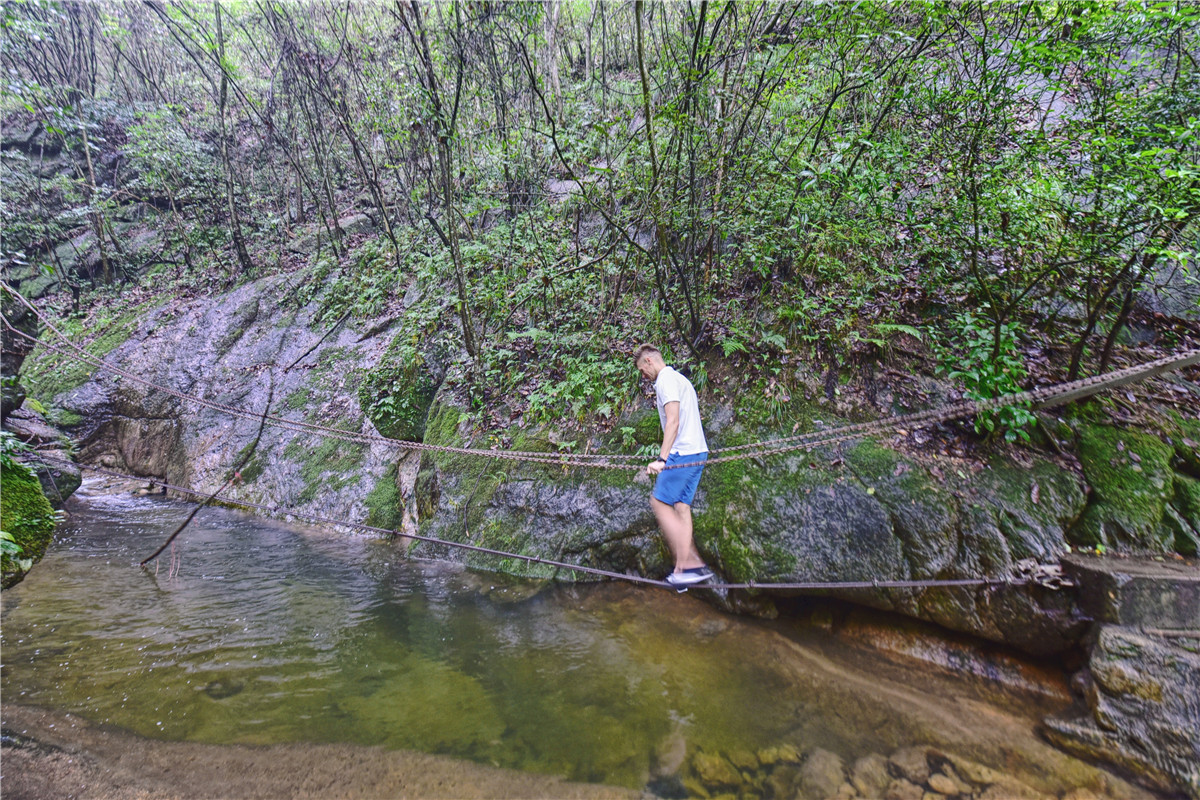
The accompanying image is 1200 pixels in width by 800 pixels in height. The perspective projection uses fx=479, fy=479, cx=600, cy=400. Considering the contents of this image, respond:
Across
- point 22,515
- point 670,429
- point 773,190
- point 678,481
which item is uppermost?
point 773,190

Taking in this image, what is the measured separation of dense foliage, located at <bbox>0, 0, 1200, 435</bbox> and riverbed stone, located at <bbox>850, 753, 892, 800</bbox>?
2.67 m

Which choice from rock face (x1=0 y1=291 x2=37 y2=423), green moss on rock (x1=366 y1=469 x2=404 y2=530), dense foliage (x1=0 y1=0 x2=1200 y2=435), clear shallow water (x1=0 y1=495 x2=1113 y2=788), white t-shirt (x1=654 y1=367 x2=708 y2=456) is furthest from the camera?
green moss on rock (x1=366 y1=469 x2=404 y2=530)

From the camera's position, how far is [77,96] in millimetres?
13641

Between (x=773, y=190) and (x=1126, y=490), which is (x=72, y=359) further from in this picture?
(x=1126, y=490)

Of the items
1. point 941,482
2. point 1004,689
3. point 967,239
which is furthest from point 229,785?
point 967,239

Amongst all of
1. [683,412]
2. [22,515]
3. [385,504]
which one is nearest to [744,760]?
[683,412]

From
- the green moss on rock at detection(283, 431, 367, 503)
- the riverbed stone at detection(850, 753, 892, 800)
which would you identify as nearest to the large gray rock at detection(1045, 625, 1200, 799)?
the riverbed stone at detection(850, 753, 892, 800)

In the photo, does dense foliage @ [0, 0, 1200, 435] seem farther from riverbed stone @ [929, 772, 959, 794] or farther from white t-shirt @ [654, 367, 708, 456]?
riverbed stone @ [929, 772, 959, 794]

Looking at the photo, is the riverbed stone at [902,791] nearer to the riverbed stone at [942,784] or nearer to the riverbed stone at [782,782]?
the riverbed stone at [942,784]

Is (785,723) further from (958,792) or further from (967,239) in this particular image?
(967,239)

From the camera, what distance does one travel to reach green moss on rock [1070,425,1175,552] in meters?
3.51

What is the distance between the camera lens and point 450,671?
12.9ft

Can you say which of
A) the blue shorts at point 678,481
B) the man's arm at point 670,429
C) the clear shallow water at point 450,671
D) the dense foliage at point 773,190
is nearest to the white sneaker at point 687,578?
the clear shallow water at point 450,671

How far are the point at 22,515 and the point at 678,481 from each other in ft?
19.0
